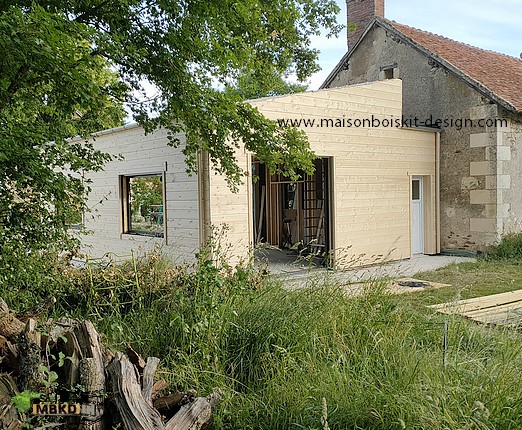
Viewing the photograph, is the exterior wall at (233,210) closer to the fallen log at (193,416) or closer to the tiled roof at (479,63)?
the fallen log at (193,416)

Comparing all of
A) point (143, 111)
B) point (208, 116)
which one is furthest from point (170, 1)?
point (143, 111)

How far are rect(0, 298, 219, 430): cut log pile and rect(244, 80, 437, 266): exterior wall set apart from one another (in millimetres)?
6619

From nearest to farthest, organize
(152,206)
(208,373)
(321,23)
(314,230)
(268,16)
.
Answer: (208,373)
(268,16)
(321,23)
(152,206)
(314,230)

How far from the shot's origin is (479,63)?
1362cm

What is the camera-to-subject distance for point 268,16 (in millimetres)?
6688

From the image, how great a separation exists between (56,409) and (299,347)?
1565 millimetres

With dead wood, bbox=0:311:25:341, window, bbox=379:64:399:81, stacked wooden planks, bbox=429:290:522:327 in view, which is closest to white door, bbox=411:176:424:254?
window, bbox=379:64:399:81

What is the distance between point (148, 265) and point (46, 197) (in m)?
1.15

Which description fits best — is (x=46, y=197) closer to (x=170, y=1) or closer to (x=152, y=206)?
(x=170, y=1)

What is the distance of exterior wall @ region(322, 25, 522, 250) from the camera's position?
454 inches

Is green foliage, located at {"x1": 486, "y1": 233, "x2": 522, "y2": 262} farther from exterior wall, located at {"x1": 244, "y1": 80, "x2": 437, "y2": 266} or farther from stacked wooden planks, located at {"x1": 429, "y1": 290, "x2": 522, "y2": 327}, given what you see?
stacked wooden planks, located at {"x1": 429, "y1": 290, "x2": 522, "y2": 327}

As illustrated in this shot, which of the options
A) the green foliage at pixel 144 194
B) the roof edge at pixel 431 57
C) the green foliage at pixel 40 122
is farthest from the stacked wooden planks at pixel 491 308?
the green foliage at pixel 144 194

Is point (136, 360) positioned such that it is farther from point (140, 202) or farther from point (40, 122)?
point (140, 202)

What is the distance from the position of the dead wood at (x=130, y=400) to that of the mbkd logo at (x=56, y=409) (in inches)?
8.0
